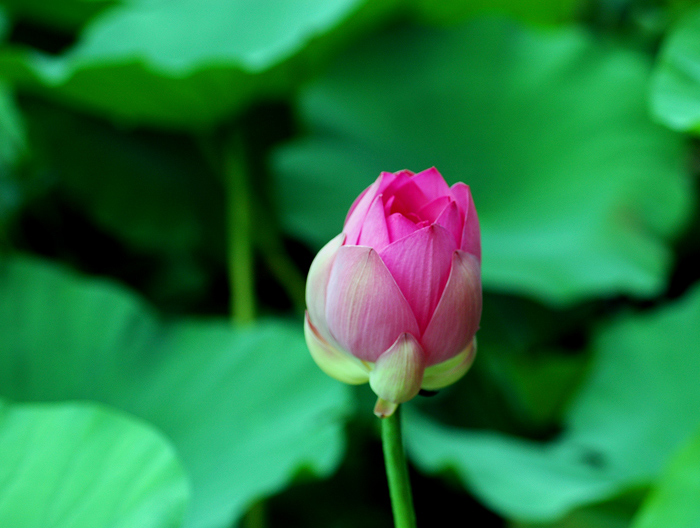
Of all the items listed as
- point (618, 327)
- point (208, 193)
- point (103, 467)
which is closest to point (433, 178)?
point (103, 467)

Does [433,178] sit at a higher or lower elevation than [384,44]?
lower

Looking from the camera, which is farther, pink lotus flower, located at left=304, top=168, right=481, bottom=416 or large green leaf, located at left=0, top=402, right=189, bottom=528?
large green leaf, located at left=0, top=402, right=189, bottom=528

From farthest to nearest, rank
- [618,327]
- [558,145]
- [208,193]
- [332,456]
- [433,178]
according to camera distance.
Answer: [208,193], [558,145], [618,327], [332,456], [433,178]

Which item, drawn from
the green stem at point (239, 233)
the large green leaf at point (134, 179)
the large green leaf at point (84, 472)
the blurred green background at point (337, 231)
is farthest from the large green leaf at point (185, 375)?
the large green leaf at point (134, 179)

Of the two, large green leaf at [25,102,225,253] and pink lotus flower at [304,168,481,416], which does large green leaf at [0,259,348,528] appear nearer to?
large green leaf at [25,102,225,253]

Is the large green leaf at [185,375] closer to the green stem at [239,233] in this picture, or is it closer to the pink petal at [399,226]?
the green stem at [239,233]

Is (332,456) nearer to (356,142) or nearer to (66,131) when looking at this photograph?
(356,142)

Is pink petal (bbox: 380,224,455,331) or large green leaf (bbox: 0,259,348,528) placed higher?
pink petal (bbox: 380,224,455,331)

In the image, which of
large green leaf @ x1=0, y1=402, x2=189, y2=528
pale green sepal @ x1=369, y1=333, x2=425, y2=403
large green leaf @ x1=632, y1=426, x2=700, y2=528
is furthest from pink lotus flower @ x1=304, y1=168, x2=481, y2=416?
large green leaf @ x1=632, y1=426, x2=700, y2=528
